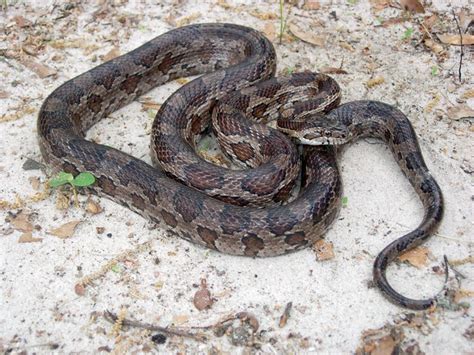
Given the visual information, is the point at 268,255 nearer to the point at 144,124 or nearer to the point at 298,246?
the point at 298,246

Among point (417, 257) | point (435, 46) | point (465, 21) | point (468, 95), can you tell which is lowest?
point (417, 257)

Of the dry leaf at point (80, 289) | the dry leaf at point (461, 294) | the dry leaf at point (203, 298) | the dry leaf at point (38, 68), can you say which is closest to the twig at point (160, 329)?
the dry leaf at point (203, 298)

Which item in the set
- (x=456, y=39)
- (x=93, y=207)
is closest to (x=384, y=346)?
(x=93, y=207)

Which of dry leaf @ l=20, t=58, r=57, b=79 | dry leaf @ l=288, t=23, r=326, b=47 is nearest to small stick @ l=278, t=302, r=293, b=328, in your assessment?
dry leaf @ l=288, t=23, r=326, b=47

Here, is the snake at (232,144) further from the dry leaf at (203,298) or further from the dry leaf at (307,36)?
the dry leaf at (307,36)

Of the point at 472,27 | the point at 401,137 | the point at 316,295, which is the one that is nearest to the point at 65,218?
the point at 316,295

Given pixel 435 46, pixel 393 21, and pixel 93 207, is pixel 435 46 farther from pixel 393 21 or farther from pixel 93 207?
pixel 93 207
